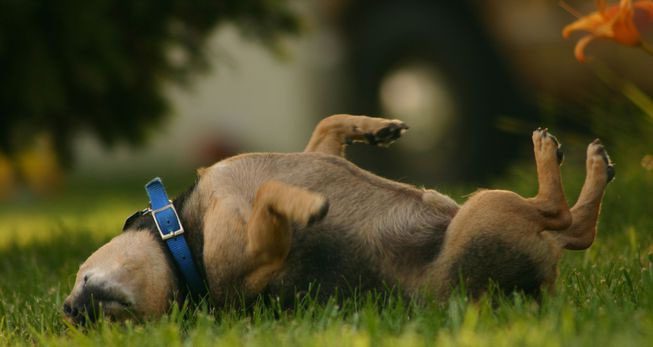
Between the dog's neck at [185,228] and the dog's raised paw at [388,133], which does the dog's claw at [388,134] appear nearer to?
the dog's raised paw at [388,133]

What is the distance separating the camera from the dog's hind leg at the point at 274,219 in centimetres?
325

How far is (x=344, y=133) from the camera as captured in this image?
4.14 metres

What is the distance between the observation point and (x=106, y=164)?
612 inches

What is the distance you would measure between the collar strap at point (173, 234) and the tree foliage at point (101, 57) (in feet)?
6.63

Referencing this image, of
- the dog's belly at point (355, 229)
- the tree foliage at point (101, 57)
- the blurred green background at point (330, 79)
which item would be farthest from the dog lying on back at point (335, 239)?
the tree foliage at point (101, 57)

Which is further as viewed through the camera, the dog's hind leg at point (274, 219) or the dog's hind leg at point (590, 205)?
the dog's hind leg at point (590, 205)

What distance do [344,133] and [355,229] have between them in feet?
2.22

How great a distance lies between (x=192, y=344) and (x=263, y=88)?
1342cm

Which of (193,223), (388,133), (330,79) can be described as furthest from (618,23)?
(330,79)

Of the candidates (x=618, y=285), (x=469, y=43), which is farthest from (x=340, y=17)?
(x=618, y=285)

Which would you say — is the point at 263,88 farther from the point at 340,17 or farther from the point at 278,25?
the point at 278,25

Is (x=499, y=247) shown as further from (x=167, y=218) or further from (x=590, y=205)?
(x=167, y=218)

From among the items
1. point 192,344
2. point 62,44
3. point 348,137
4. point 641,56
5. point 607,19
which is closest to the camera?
point 192,344

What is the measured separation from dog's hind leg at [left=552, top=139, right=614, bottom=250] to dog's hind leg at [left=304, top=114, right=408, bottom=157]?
737mm
